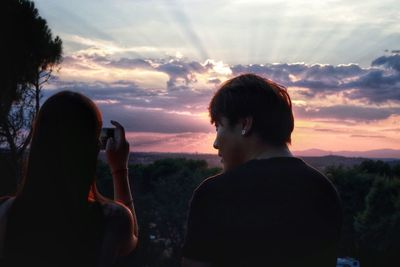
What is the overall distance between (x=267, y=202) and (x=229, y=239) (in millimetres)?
203

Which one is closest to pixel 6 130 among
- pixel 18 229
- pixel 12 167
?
pixel 12 167

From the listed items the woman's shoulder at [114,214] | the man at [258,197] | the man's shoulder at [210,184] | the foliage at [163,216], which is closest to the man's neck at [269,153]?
the man at [258,197]

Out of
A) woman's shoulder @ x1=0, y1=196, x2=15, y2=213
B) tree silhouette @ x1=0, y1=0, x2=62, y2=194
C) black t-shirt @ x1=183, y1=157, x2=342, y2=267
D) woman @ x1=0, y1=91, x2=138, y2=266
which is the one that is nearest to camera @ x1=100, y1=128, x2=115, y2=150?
woman @ x1=0, y1=91, x2=138, y2=266

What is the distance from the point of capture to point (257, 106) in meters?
2.63

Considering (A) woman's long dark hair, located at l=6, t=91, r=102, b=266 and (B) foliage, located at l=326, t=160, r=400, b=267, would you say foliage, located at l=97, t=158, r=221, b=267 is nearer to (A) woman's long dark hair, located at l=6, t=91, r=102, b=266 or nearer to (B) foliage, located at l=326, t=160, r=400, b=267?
(B) foliage, located at l=326, t=160, r=400, b=267

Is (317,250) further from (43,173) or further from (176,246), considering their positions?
(176,246)

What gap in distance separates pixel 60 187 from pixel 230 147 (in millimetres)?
689

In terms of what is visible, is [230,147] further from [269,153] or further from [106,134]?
[106,134]

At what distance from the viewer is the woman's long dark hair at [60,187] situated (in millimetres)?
2484

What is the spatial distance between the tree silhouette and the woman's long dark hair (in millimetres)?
17681

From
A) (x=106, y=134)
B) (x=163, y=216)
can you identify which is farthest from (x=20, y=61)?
(x=106, y=134)

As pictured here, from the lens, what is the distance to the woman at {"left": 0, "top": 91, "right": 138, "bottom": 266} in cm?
249

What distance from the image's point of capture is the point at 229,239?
94.3 inches

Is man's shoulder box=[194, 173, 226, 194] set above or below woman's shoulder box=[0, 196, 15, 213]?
above
